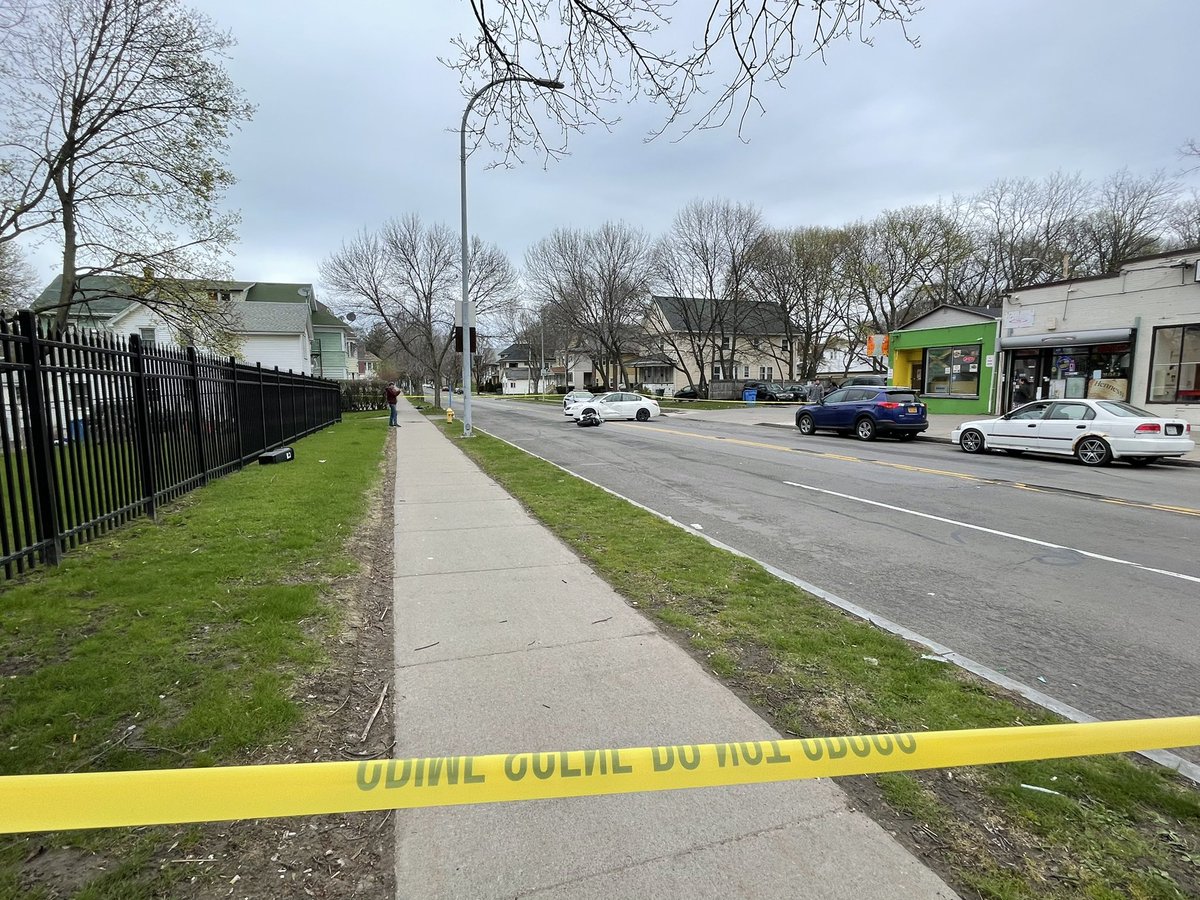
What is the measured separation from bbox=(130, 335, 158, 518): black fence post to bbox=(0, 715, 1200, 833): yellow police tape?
665cm

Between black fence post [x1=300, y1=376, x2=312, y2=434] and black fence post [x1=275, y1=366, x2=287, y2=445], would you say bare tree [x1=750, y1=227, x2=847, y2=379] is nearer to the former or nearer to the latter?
black fence post [x1=300, y1=376, x2=312, y2=434]

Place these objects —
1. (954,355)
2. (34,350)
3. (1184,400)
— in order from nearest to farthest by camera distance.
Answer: (34,350), (1184,400), (954,355)

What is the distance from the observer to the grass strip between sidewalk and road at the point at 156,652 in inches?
103

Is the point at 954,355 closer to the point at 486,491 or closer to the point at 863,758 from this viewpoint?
the point at 486,491

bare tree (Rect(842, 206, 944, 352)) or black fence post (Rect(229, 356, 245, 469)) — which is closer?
black fence post (Rect(229, 356, 245, 469))

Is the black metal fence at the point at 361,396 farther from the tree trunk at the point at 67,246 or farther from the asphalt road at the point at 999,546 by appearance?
the asphalt road at the point at 999,546

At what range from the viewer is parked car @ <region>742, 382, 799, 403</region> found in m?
48.1

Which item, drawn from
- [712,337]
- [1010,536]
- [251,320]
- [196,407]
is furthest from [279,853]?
[712,337]

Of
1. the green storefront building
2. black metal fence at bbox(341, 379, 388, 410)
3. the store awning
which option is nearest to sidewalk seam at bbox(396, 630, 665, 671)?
the store awning

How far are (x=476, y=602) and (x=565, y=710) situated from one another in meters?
1.79

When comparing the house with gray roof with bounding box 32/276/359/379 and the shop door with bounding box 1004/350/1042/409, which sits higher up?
the house with gray roof with bounding box 32/276/359/379

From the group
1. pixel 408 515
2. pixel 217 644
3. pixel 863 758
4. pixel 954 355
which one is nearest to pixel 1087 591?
pixel 863 758

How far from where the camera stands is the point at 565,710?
3092 millimetres

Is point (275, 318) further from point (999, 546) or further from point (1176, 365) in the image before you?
point (1176, 365)
